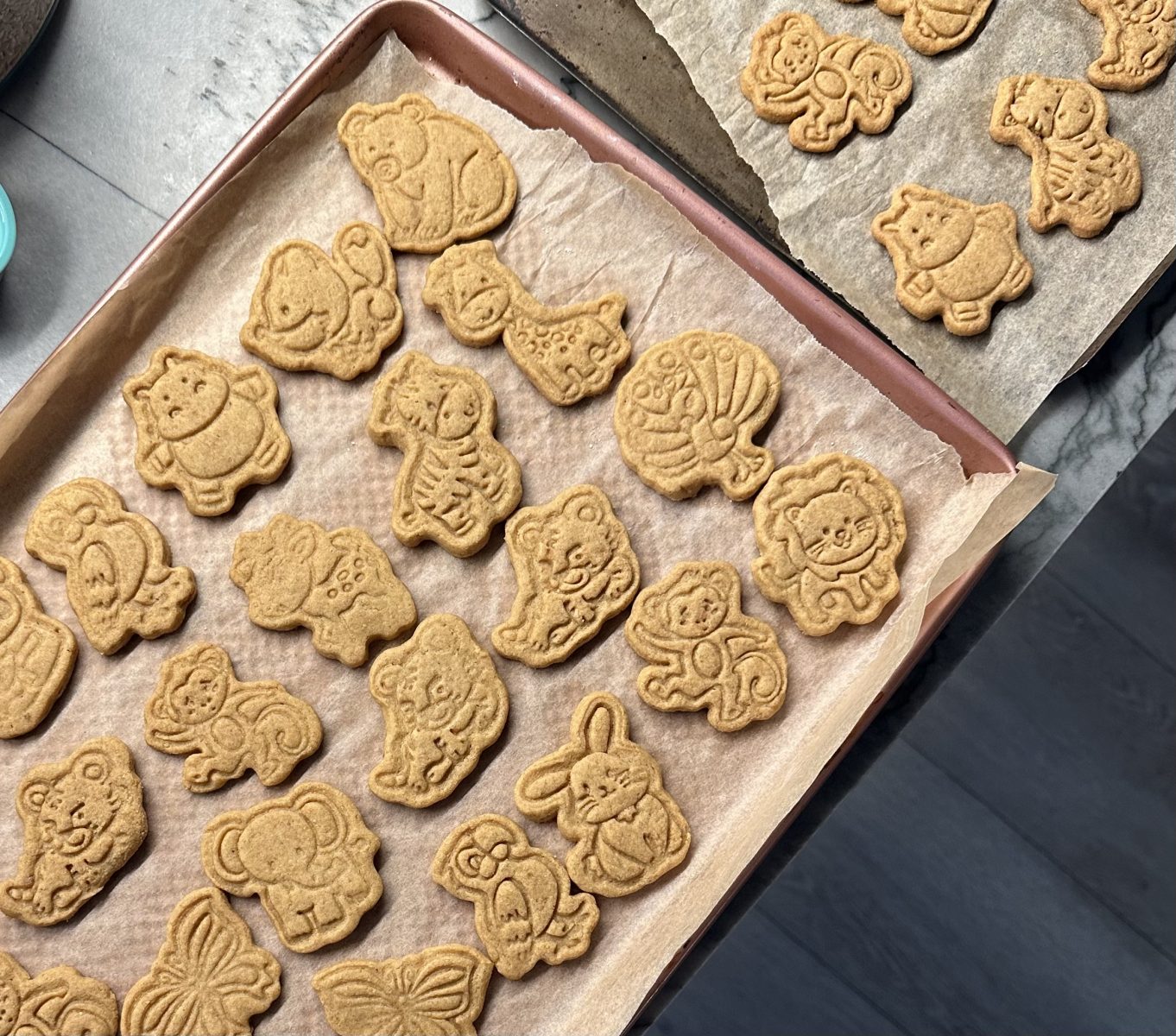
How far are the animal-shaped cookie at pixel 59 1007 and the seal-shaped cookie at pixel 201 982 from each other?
0.07 feet

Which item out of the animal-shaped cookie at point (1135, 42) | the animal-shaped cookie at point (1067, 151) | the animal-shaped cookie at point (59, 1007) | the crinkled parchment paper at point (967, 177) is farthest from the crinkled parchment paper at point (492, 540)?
the animal-shaped cookie at point (1135, 42)

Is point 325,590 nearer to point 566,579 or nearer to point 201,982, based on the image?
point 566,579

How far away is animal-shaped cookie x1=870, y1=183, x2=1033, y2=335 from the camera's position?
128 centimetres

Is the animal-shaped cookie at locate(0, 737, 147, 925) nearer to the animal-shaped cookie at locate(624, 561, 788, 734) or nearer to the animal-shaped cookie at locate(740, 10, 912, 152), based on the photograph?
the animal-shaped cookie at locate(624, 561, 788, 734)

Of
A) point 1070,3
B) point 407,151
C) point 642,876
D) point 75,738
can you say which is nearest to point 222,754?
point 75,738

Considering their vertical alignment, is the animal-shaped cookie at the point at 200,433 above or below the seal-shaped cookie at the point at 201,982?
above

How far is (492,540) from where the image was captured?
4.07ft

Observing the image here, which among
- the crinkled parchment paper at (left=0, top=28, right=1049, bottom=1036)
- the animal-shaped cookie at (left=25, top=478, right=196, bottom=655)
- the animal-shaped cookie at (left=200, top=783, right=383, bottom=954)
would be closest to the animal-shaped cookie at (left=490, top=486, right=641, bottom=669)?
the crinkled parchment paper at (left=0, top=28, right=1049, bottom=1036)

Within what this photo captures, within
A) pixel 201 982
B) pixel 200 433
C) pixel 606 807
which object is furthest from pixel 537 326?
pixel 201 982

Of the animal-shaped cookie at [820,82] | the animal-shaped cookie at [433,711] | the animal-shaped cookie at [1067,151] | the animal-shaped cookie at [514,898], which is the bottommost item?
the animal-shaped cookie at [514,898]

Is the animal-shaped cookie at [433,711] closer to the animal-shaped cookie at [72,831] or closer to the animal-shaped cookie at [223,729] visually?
the animal-shaped cookie at [223,729]

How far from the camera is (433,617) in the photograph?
47.3 inches

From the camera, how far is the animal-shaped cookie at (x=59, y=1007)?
113 cm

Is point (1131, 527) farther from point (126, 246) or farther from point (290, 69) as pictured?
point (126, 246)
